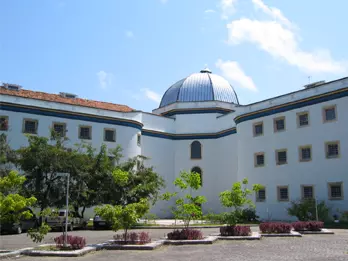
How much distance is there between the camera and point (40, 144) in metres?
23.5

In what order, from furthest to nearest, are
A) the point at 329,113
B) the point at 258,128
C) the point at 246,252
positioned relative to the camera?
the point at 258,128
the point at 329,113
the point at 246,252

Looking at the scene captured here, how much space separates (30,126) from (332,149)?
21.3 metres

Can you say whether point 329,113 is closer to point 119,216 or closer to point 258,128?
point 258,128

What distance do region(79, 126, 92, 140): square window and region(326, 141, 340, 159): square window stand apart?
17758 millimetres

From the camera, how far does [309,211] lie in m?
24.2

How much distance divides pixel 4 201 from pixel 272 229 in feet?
35.8

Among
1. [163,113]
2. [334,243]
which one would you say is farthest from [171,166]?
[334,243]

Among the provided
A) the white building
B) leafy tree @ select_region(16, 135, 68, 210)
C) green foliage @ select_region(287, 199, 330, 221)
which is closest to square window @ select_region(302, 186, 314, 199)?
the white building

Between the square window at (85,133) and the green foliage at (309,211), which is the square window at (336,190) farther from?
the square window at (85,133)

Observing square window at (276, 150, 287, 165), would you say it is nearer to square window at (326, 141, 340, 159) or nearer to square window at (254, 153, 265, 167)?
square window at (254, 153, 265, 167)

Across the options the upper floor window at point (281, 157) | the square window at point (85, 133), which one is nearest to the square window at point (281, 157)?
the upper floor window at point (281, 157)

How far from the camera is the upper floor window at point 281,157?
28.4m

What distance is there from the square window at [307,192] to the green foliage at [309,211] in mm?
1204

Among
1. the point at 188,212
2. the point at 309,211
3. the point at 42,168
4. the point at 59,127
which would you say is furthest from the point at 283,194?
the point at 59,127
